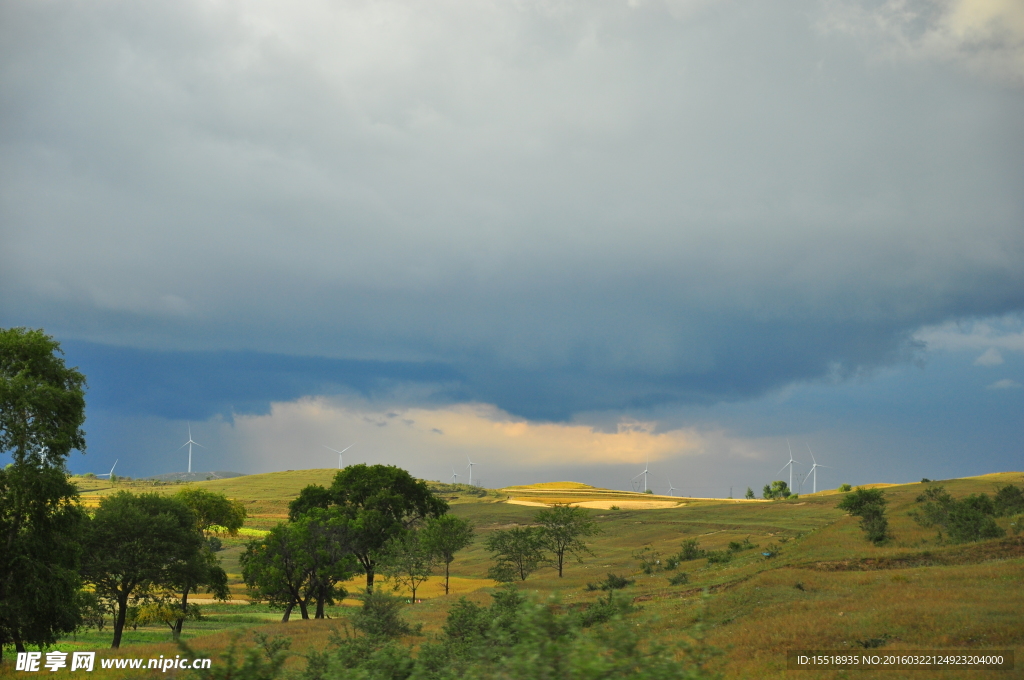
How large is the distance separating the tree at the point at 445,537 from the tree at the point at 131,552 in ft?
88.4

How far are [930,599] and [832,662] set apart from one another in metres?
9.24

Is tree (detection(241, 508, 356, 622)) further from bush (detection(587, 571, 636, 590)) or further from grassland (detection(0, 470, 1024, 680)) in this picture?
bush (detection(587, 571, 636, 590))

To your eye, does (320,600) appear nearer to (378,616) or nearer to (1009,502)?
(378,616)

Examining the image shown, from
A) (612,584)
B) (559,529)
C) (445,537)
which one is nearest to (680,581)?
(612,584)

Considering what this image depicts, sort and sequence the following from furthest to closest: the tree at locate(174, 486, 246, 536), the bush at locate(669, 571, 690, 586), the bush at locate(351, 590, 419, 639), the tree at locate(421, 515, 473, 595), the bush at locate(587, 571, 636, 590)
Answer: the tree at locate(174, 486, 246, 536) < the tree at locate(421, 515, 473, 595) < the bush at locate(587, 571, 636, 590) < the bush at locate(669, 571, 690, 586) < the bush at locate(351, 590, 419, 639)

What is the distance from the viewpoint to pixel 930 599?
90.6ft

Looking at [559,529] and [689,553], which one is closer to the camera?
[689,553]

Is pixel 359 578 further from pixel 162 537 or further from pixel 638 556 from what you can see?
pixel 162 537

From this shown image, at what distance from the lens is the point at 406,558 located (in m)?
72.8

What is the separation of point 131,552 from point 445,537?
35384mm

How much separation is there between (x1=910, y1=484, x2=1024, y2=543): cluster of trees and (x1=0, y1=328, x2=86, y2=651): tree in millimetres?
63994

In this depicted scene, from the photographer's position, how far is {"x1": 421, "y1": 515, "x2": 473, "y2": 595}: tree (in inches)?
2999

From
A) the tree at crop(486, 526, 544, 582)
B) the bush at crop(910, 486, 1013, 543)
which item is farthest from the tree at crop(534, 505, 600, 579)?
the bush at crop(910, 486, 1013, 543)

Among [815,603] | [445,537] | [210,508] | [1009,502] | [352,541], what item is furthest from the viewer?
[210,508]
